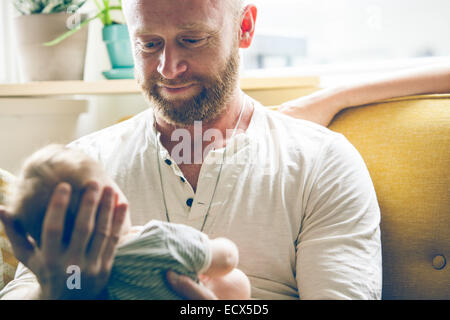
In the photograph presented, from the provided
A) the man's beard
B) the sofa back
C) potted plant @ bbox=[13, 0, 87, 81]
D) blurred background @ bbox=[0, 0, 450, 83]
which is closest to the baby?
the man's beard

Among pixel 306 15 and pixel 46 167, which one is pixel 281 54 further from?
pixel 46 167

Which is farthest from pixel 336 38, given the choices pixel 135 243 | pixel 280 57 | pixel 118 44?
pixel 135 243

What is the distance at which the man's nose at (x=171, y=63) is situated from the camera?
2.18ft

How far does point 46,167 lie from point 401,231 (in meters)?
0.62

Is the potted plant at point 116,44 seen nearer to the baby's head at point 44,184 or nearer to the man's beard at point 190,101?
the man's beard at point 190,101

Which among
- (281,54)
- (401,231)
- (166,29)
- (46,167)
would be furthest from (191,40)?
(281,54)

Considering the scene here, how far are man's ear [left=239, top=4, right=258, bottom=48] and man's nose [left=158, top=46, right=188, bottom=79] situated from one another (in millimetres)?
190

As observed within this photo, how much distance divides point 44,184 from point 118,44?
2.87 ft

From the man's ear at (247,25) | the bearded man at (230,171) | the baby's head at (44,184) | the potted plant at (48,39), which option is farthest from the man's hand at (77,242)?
the potted plant at (48,39)

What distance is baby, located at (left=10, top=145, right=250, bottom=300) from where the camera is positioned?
0.42 metres

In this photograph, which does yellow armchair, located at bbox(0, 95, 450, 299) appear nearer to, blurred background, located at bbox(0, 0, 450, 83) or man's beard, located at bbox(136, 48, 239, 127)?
man's beard, located at bbox(136, 48, 239, 127)

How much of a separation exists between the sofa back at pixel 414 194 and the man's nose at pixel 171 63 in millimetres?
409

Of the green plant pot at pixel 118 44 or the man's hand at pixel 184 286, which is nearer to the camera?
the man's hand at pixel 184 286

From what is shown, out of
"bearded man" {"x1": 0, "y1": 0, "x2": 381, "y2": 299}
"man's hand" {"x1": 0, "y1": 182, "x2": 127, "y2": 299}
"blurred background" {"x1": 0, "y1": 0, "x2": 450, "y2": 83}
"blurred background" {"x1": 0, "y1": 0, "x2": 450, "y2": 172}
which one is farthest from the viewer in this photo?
"blurred background" {"x1": 0, "y1": 0, "x2": 450, "y2": 83}
